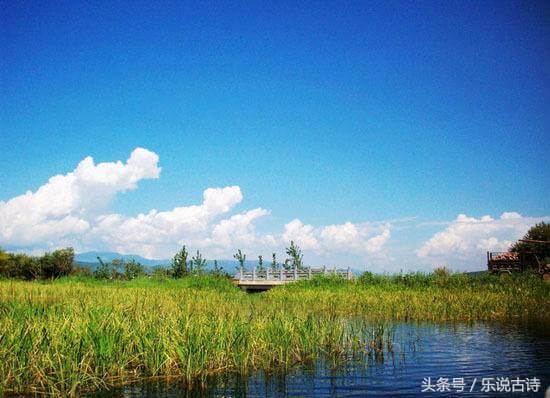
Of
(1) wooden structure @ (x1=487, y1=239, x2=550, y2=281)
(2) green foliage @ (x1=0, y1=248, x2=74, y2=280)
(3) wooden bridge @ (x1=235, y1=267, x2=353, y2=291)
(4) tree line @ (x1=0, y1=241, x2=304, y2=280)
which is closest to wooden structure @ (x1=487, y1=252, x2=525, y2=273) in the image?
(1) wooden structure @ (x1=487, y1=239, x2=550, y2=281)

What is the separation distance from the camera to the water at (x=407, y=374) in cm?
792

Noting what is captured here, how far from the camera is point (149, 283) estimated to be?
1243 inches

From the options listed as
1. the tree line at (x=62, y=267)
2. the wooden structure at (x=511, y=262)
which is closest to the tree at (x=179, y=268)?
the tree line at (x=62, y=267)

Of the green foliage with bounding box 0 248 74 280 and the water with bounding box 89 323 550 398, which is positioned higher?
the green foliage with bounding box 0 248 74 280

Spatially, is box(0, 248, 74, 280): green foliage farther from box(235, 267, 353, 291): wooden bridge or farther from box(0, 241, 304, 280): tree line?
box(235, 267, 353, 291): wooden bridge

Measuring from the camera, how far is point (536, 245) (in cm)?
3819

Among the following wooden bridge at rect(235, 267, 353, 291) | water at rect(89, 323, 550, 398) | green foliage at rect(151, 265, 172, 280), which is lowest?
water at rect(89, 323, 550, 398)

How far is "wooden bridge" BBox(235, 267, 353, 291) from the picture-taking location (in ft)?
127

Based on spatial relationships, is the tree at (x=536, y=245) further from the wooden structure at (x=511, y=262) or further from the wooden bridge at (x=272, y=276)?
the wooden bridge at (x=272, y=276)

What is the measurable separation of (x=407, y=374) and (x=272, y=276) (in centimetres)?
3192

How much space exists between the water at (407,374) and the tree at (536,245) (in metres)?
26.7

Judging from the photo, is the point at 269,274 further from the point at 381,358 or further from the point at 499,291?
the point at 381,358

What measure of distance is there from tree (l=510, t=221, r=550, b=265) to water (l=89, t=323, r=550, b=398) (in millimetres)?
26661

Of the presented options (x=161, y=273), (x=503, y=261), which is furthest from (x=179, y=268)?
(x=503, y=261)
